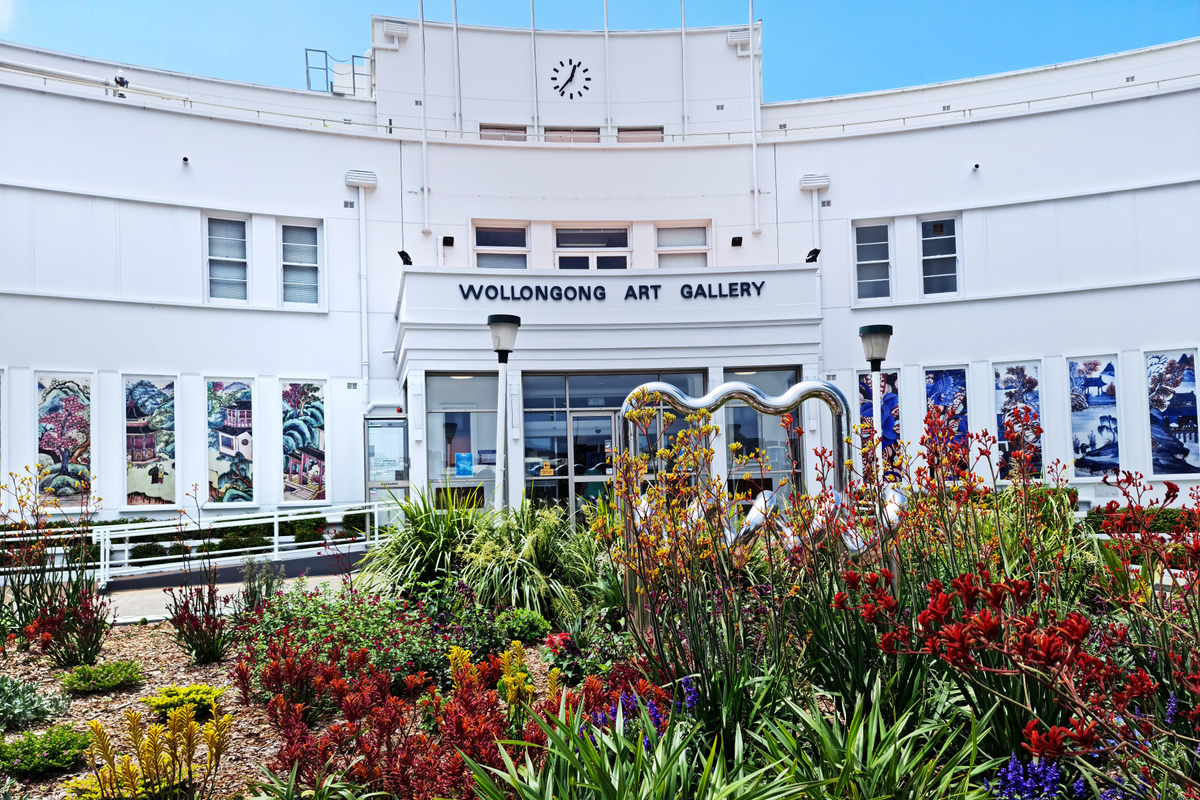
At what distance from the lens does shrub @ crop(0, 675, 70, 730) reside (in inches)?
189

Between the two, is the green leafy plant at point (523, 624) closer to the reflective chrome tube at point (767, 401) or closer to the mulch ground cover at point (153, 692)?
the mulch ground cover at point (153, 692)

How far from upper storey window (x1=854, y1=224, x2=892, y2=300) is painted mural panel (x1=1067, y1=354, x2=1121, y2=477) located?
12.5 feet

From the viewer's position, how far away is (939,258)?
16.6 metres

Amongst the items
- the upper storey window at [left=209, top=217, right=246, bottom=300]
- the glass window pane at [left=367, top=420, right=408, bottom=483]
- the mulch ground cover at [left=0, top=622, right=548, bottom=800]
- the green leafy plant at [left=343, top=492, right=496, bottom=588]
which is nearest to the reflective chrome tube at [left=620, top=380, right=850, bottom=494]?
the mulch ground cover at [left=0, top=622, right=548, bottom=800]

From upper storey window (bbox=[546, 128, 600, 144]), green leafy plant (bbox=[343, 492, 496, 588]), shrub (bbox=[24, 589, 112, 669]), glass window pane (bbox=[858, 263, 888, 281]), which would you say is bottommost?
shrub (bbox=[24, 589, 112, 669])

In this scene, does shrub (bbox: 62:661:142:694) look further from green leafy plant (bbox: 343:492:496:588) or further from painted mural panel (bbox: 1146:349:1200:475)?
painted mural panel (bbox: 1146:349:1200:475)

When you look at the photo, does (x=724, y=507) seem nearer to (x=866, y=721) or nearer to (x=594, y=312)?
(x=866, y=721)

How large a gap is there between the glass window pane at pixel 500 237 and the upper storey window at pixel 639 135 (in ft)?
11.3

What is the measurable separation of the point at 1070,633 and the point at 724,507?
2.70 m

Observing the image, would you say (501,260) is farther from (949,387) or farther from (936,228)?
(949,387)

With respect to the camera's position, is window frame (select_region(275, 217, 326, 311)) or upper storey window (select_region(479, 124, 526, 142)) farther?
upper storey window (select_region(479, 124, 526, 142))

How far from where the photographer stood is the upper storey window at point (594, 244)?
17875 millimetres

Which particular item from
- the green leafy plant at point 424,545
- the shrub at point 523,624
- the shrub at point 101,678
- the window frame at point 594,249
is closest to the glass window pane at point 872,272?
the window frame at point 594,249

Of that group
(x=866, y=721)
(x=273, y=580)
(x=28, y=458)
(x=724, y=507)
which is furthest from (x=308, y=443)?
(x=866, y=721)
